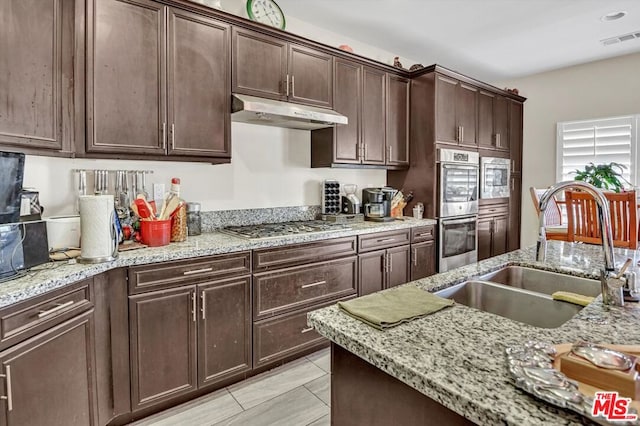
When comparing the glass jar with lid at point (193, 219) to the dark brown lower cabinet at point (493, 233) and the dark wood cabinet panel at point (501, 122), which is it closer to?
the dark brown lower cabinet at point (493, 233)

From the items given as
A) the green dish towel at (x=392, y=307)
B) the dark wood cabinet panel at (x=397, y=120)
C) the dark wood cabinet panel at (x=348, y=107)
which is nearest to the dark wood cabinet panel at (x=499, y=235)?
the dark wood cabinet panel at (x=397, y=120)

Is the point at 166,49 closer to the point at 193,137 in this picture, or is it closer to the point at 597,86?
the point at 193,137

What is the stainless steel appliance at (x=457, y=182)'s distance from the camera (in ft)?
11.8

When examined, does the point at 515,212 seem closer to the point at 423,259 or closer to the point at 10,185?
the point at 423,259

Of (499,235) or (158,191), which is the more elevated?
(158,191)

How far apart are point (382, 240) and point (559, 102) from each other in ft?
11.1

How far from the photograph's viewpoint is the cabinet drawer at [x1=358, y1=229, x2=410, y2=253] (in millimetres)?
2906

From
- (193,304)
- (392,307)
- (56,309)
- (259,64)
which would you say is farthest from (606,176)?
(56,309)

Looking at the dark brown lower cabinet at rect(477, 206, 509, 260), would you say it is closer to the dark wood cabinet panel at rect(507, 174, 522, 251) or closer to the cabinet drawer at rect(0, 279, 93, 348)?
the dark wood cabinet panel at rect(507, 174, 522, 251)

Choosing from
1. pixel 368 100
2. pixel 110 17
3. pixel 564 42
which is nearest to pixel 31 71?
pixel 110 17

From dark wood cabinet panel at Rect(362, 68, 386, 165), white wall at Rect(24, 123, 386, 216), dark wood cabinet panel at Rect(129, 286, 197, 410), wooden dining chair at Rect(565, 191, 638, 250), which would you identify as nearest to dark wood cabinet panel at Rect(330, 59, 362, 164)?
dark wood cabinet panel at Rect(362, 68, 386, 165)

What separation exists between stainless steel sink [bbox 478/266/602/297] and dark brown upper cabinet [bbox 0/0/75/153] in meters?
2.13

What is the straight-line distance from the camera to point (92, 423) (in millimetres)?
1707

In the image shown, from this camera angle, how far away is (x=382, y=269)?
3070mm
